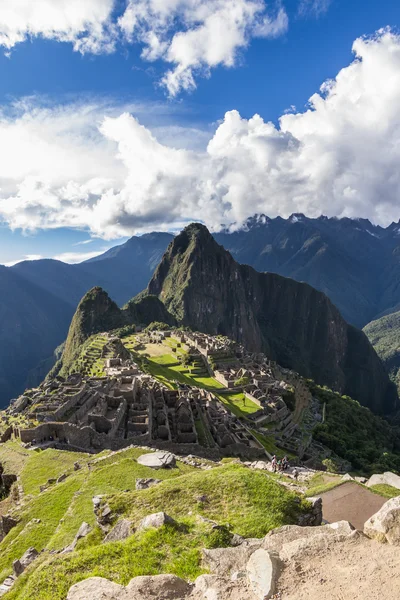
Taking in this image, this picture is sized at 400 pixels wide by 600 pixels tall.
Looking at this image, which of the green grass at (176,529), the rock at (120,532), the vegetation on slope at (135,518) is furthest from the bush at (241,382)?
the rock at (120,532)

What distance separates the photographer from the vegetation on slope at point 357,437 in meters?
45.0

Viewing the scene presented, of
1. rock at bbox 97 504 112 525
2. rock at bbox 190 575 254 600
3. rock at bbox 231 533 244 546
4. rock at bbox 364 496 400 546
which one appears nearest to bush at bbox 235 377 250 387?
rock at bbox 97 504 112 525

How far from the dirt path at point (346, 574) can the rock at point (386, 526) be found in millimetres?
141

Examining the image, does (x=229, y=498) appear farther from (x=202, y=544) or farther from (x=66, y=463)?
(x=66, y=463)

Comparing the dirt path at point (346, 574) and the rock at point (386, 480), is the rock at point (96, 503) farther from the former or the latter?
the rock at point (386, 480)

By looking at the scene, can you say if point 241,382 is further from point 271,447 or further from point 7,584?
point 7,584

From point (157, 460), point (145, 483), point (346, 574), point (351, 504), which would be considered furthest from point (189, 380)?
point (346, 574)

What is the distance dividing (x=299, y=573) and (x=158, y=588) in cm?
254

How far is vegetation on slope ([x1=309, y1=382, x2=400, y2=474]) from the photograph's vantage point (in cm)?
4497

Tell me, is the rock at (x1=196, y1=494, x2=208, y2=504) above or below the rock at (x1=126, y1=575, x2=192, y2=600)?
below

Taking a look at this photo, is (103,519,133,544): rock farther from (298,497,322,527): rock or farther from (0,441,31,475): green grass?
(0,441,31,475): green grass

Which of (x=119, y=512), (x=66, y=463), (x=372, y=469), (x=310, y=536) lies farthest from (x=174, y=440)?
(x=372, y=469)

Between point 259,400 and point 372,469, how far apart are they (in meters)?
17.4

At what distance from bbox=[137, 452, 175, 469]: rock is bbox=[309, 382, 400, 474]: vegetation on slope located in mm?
31856
